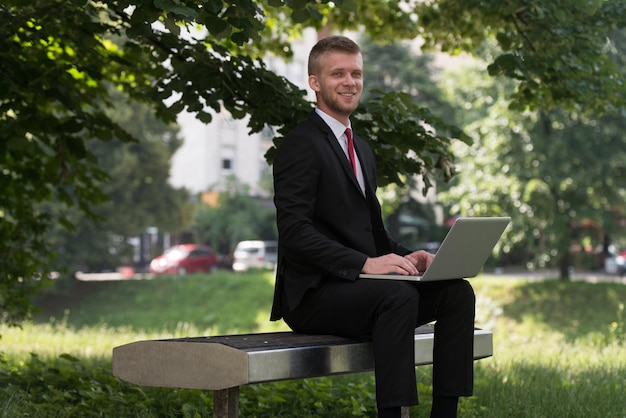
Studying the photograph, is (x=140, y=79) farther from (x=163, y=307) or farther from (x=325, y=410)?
(x=163, y=307)

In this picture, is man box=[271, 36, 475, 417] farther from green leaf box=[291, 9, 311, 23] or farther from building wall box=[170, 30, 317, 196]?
building wall box=[170, 30, 317, 196]

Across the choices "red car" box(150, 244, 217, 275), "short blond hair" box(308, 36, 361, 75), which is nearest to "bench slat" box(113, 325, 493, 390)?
"short blond hair" box(308, 36, 361, 75)

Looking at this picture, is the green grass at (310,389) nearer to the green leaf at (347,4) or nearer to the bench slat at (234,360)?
the bench slat at (234,360)

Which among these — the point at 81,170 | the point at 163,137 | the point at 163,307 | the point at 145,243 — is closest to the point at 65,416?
the point at 81,170

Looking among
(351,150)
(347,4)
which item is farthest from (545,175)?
(351,150)

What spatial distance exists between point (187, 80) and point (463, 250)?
312 cm

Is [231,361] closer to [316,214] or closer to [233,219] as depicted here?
[316,214]

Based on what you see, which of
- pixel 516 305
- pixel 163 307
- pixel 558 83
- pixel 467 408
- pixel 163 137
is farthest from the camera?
pixel 163 137

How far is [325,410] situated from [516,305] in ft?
69.7

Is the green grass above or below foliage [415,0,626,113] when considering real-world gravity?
below

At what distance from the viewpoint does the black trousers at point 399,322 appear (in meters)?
3.99

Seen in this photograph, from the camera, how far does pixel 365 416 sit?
5.75 metres

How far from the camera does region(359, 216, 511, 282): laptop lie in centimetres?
394

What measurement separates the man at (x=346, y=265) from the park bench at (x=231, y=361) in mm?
133
